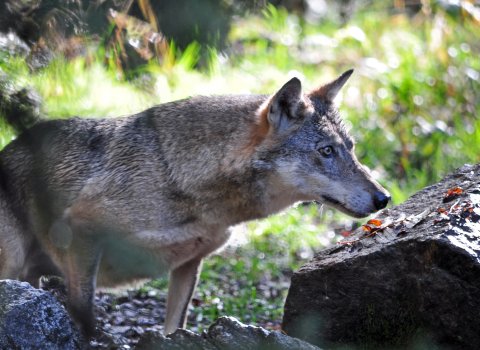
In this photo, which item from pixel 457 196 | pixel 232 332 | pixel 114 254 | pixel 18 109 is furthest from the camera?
pixel 114 254

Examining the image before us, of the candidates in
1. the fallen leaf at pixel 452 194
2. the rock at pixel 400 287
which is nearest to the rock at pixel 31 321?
the rock at pixel 400 287

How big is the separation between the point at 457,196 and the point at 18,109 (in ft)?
9.00

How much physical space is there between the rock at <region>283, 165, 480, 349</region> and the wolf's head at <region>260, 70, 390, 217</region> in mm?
323

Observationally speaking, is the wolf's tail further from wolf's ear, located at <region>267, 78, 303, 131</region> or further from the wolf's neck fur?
wolf's ear, located at <region>267, 78, 303, 131</region>

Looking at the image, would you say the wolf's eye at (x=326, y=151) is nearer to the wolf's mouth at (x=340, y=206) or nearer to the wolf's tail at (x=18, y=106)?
the wolf's mouth at (x=340, y=206)

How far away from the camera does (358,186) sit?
528 cm

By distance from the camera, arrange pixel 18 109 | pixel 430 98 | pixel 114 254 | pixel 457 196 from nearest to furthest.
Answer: pixel 18 109 < pixel 457 196 < pixel 114 254 < pixel 430 98

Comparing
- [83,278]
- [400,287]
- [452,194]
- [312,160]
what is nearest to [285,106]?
[312,160]

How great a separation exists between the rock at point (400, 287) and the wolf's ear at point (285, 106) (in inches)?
35.5

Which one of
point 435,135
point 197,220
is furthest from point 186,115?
point 435,135

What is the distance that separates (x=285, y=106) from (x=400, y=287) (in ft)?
4.83

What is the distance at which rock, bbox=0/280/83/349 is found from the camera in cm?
399

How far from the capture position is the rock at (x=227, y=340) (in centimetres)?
400

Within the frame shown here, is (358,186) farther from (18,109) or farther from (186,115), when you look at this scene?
(18,109)
